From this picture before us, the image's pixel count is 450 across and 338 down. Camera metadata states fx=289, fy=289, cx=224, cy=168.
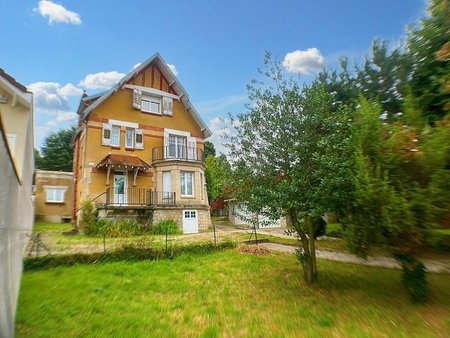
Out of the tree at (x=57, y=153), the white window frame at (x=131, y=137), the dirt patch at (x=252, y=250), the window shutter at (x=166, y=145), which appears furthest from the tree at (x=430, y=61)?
the tree at (x=57, y=153)

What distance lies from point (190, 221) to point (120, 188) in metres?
5.23

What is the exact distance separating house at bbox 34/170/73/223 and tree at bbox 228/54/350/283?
68.4ft

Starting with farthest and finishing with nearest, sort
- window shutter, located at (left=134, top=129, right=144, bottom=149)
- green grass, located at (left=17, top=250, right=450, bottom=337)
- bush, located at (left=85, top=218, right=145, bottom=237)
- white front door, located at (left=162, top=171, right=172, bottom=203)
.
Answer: window shutter, located at (left=134, top=129, right=144, bottom=149)
white front door, located at (left=162, top=171, right=172, bottom=203)
bush, located at (left=85, top=218, right=145, bottom=237)
green grass, located at (left=17, top=250, right=450, bottom=337)

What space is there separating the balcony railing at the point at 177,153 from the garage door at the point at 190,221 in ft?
12.4

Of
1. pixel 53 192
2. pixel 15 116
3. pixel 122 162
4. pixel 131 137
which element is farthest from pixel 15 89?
pixel 53 192

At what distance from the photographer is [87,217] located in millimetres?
16891

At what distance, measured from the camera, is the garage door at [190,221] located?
19641 mm

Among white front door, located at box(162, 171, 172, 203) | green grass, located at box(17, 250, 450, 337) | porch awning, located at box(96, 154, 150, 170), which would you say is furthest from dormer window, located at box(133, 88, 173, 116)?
green grass, located at box(17, 250, 450, 337)

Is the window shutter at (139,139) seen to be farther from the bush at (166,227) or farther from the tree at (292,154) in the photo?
the tree at (292,154)

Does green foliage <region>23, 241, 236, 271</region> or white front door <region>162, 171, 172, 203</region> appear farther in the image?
white front door <region>162, 171, 172, 203</region>

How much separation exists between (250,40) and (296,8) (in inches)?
119

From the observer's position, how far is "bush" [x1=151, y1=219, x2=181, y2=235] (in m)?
18.3

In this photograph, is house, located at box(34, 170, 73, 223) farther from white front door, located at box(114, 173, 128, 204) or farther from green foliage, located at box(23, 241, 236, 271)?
green foliage, located at box(23, 241, 236, 271)

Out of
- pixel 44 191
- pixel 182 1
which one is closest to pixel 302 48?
pixel 182 1
